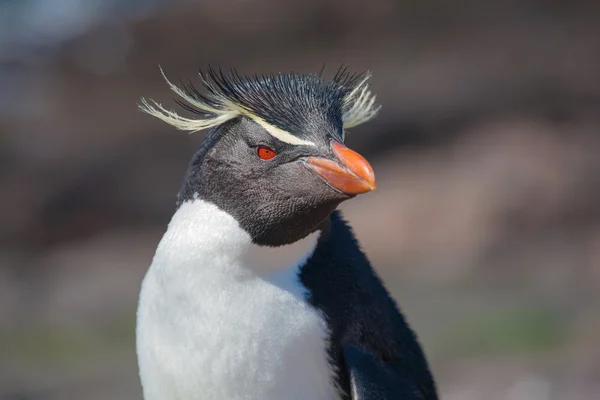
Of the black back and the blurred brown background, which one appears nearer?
the black back

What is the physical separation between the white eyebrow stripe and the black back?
28 cm

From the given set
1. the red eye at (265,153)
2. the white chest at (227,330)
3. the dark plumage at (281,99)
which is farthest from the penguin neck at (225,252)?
the dark plumage at (281,99)

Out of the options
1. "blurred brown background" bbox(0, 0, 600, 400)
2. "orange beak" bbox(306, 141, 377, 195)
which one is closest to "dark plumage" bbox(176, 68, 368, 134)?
"orange beak" bbox(306, 141, 377, 195)

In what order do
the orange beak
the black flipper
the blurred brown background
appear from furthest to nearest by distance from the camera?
the blurred brown background < the black flipper < the orange beak

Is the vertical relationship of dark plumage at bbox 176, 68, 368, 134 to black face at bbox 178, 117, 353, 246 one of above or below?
above

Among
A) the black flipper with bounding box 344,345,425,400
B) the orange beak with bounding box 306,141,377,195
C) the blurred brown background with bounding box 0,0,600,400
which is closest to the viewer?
the orange beak with bounding box 306,141,377,195

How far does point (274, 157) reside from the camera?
97.7 inches

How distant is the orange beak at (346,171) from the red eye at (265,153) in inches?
4.6

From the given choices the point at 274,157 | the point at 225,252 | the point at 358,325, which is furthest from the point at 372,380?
the point at 274,157

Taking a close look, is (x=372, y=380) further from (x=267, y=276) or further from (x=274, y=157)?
(x=274, y=157)

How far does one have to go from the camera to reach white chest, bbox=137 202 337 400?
93.7 inches

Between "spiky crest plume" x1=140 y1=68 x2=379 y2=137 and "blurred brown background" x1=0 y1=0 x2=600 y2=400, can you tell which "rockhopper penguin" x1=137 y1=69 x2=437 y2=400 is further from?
"blurred brown background" x1=0 y1=0 x2=600 y2=400

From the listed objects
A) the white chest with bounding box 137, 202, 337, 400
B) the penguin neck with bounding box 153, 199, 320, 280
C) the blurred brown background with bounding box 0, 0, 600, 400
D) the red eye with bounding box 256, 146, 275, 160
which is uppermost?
the blurred brown background with bounding box 0, 0, 600, 400

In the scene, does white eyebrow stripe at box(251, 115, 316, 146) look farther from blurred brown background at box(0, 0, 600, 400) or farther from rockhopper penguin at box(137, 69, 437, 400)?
blurred brown background at box(0, 0, 600, 400)
